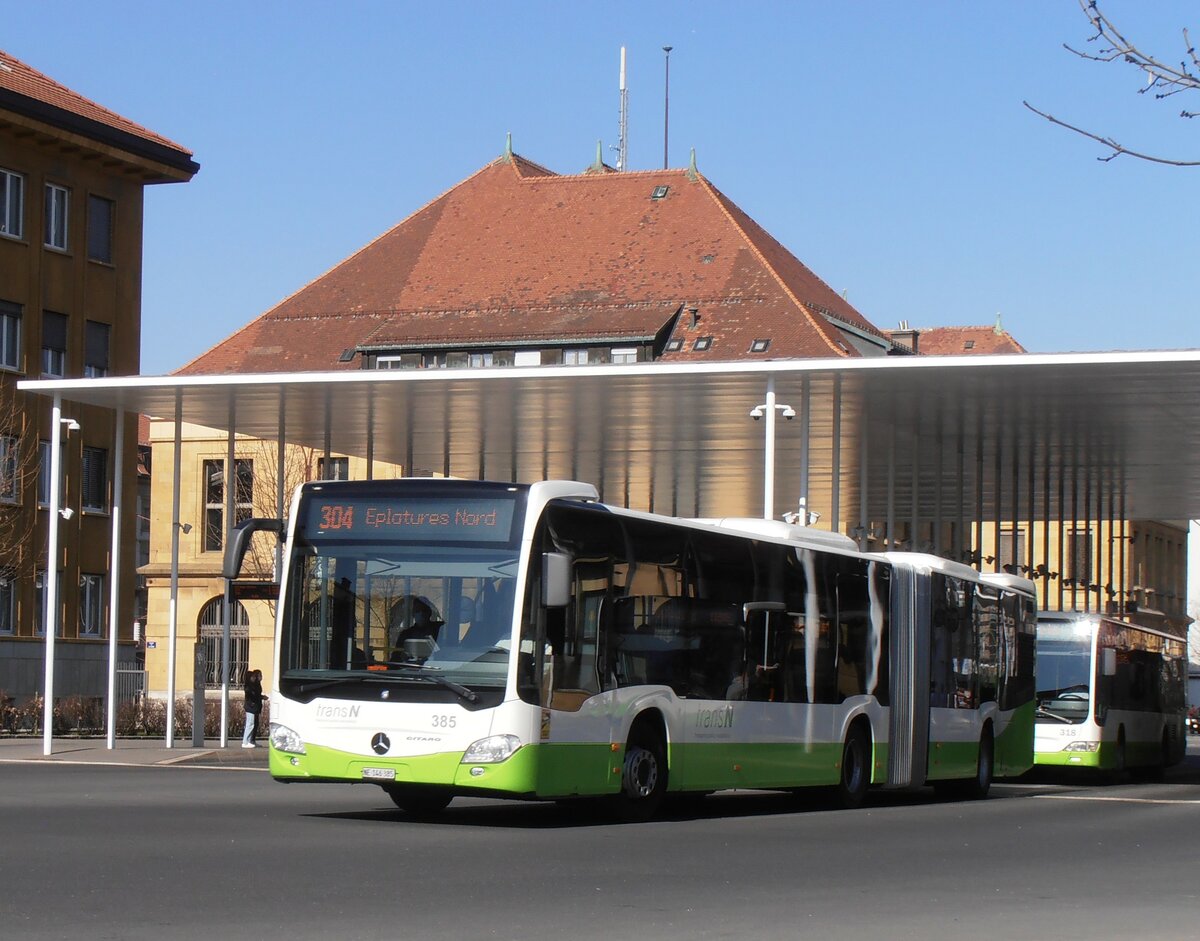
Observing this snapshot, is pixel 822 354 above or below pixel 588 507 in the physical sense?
above

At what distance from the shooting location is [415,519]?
1644cm

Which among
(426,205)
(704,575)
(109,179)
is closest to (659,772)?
(704,575)

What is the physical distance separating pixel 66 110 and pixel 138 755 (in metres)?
23.0

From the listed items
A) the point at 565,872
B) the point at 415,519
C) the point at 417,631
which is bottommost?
the point at 565,872

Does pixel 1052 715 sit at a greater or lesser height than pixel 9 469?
lesser

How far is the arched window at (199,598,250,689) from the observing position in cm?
7038

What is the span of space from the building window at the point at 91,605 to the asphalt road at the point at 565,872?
31136 mm

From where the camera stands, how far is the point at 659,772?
1783cm

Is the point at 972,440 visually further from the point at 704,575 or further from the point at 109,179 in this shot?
the point at 109,179

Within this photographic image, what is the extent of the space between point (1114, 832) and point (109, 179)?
3884 centimetres

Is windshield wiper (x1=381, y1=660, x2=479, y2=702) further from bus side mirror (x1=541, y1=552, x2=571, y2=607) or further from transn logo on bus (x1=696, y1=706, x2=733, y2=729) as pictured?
transn logo on bus (x1=696, y1=706, x2=733, y2=729)

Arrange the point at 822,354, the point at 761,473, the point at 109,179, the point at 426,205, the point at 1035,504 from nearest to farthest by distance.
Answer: the point at 761,473 < the point at 1035,504 < the point at 109,179 < the point at 822,354 < the point at 426,205

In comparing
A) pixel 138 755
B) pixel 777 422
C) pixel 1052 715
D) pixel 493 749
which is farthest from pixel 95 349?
pixel 493 749

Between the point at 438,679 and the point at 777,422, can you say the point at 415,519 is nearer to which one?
the point at 438,679
